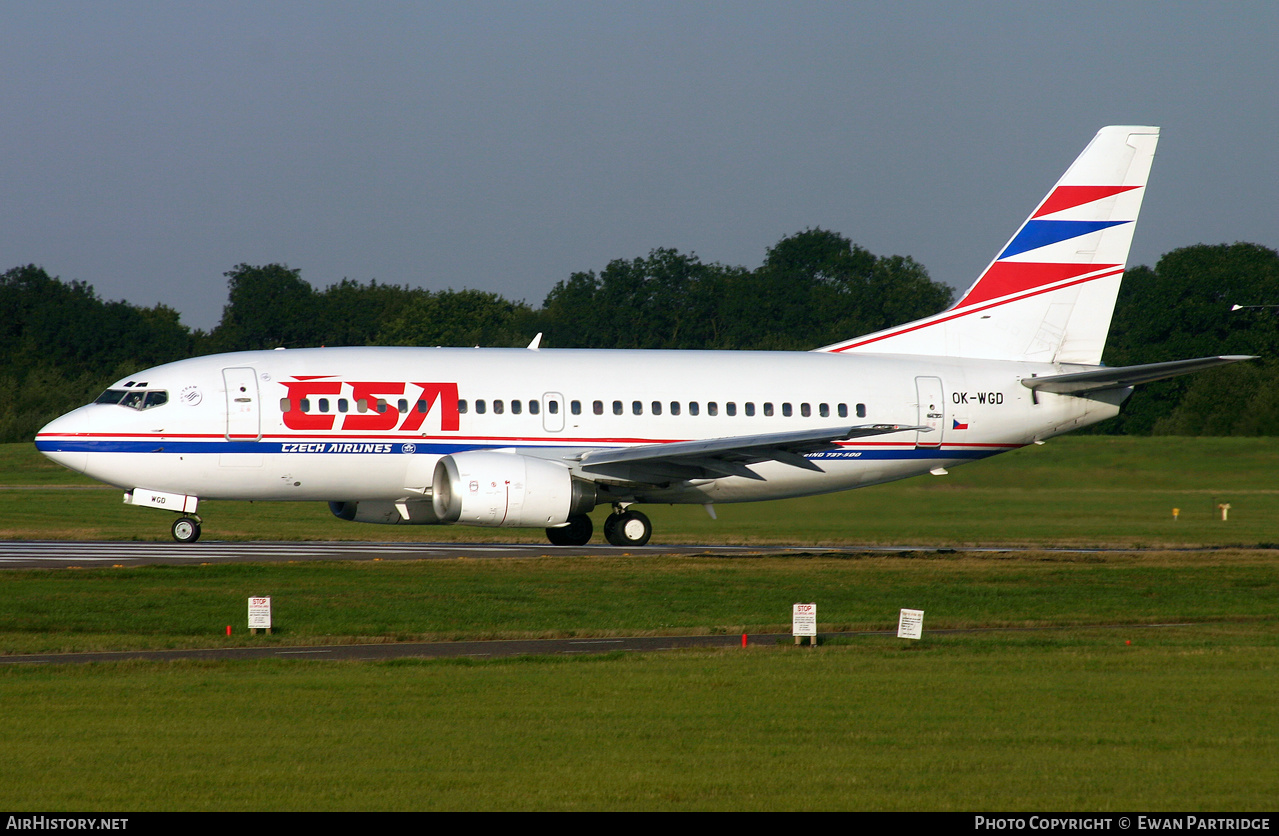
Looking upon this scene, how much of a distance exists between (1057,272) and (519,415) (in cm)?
1366

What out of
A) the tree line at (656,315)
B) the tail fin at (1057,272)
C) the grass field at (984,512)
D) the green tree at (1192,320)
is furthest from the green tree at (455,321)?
the tail fin at (1057,272)

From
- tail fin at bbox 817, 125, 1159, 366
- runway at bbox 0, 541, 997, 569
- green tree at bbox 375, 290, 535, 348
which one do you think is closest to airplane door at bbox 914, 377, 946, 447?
tail fin at bbox 817, 125, 1159, 366

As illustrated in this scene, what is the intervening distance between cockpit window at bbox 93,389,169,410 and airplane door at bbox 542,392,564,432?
7724 mm

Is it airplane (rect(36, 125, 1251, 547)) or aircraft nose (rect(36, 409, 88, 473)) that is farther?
airplane (rect(36, 125, 1251, 547))

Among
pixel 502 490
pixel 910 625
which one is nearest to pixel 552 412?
pixel 502 490

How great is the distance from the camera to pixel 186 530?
31.7m

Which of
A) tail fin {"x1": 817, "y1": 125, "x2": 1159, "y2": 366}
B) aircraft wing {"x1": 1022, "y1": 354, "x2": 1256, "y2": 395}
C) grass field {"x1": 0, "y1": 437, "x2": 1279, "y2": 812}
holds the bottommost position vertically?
grass field {"x1": 0, "y1": 437, "x2": 1279, "y2": 812}

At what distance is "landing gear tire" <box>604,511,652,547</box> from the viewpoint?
32625 millimetres

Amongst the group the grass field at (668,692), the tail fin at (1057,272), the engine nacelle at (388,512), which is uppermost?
the tail fin at (1057,272)

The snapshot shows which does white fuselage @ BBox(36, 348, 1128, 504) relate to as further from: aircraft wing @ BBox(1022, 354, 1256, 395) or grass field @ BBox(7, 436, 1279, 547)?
grass field @ BBox(7, 436, 1279, 547)

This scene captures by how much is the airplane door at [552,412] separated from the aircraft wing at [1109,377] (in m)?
11.2

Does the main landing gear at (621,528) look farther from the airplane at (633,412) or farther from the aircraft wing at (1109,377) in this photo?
the aircraft wing at (1109,377)

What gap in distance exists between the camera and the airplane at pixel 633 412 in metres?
30.1
